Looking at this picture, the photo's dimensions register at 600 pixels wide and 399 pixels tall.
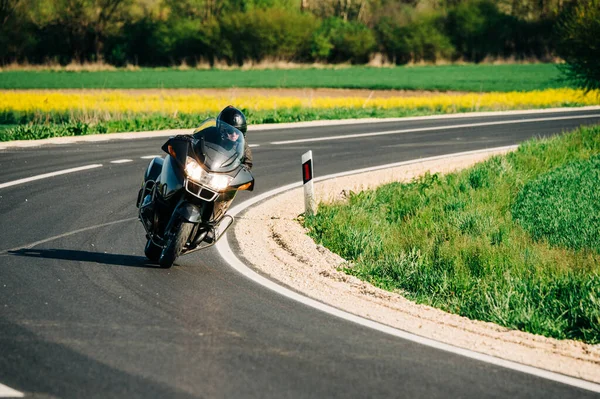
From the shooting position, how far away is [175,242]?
28.8 feet

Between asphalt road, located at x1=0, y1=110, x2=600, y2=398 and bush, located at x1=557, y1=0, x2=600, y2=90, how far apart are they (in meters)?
19.9

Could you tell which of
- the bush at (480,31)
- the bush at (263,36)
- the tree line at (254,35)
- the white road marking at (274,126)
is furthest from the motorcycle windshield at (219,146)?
the bush at (480,31)

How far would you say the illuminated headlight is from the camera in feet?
28.1

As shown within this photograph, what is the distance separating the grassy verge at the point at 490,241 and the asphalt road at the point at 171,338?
5.20 feet

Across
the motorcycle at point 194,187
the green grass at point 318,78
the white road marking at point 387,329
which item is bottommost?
the green grass at point 318,78

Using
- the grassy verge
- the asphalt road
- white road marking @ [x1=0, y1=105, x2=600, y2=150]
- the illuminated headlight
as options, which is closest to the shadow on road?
the asphalt road

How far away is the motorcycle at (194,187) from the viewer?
A: 859cm

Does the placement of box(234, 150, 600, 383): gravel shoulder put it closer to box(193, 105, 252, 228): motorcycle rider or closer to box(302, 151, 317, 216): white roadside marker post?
box(302, 151, 317, 216): white roadside marker post

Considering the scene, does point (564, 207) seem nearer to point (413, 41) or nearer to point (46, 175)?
point (46, 175)

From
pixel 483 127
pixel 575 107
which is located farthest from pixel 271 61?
pixel 483 127

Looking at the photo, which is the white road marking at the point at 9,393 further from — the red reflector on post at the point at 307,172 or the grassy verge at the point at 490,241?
the red reflector on post at the point at 307,172

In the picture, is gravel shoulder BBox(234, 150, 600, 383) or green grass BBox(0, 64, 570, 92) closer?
gravel shoulder BBox(234, 150, 600, 383)

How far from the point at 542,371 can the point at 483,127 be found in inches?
911

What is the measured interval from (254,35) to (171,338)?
257 ft
